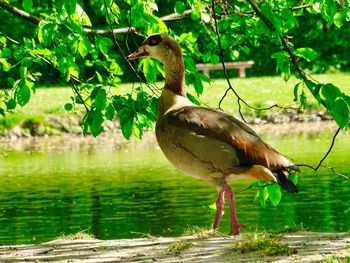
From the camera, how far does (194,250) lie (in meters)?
8.89

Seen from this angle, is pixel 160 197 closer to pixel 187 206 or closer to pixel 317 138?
pixel 187 206

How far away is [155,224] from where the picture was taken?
49.3ft

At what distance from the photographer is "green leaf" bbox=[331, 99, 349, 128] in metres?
7.66

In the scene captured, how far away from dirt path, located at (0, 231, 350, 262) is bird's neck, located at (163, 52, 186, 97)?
1.49 meters

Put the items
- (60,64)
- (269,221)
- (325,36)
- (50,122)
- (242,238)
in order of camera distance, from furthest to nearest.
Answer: (325,36)
(50,122)
(269,221)
(60,64)
(242,238)

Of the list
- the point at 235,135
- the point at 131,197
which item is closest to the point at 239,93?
the point at 131,197

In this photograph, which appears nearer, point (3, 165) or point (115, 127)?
point (3, 165)

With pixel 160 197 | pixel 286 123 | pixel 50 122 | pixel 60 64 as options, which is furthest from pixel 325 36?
pixel 60 64

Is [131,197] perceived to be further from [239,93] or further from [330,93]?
[239,93]

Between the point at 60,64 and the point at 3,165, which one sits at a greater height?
the point at 60,64

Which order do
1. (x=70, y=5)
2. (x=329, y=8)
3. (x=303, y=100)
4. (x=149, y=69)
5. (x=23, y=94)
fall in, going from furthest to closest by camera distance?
(x=149, y=69), (x=23, y=94), (x=303, y=100), (x=329, y=8), (x=70, y=5)

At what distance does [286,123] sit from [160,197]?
52.4 feet

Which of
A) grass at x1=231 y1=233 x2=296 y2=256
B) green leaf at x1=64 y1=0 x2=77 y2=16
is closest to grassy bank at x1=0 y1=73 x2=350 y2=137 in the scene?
grass at x1=231 y1=233 x2=296 y2=256

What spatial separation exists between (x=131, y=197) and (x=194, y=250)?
9880mm
